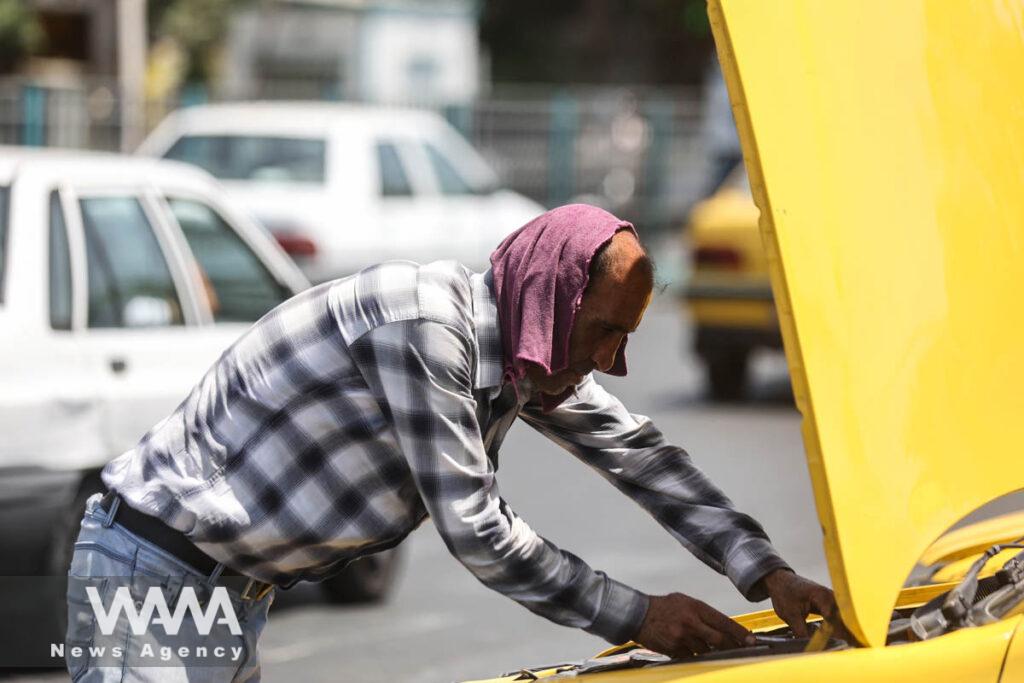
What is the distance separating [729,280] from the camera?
1115 centimetres

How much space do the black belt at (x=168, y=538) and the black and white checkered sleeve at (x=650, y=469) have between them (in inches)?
23.1

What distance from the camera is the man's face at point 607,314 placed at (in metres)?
2.50

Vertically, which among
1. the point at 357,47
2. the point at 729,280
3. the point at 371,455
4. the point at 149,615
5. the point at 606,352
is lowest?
the point at 729,280

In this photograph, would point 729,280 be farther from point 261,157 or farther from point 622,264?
point 622,264

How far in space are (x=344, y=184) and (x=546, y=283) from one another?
36.4 feet

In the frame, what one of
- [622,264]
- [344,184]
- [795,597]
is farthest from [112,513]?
[344,184]

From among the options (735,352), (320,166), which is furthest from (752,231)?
(320,166)

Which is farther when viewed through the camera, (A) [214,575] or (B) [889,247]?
(A) [214,575]

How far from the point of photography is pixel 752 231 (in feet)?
35.8

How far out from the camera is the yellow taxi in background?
11.0 meters

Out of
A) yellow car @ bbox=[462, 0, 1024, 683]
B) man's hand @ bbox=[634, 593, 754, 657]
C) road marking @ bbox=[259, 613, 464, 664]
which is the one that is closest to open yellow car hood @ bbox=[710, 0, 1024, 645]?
yellow car @ bbox=[462, 0, 1024, 683]

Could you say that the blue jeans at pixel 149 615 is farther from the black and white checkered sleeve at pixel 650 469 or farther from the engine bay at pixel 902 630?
the black and white checkered sleeve at pixel 650 469

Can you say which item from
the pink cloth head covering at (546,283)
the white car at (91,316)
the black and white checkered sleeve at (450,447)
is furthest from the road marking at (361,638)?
the pink cloth head covering at (546,283)

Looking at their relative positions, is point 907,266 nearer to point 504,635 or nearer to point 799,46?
point 799,46
